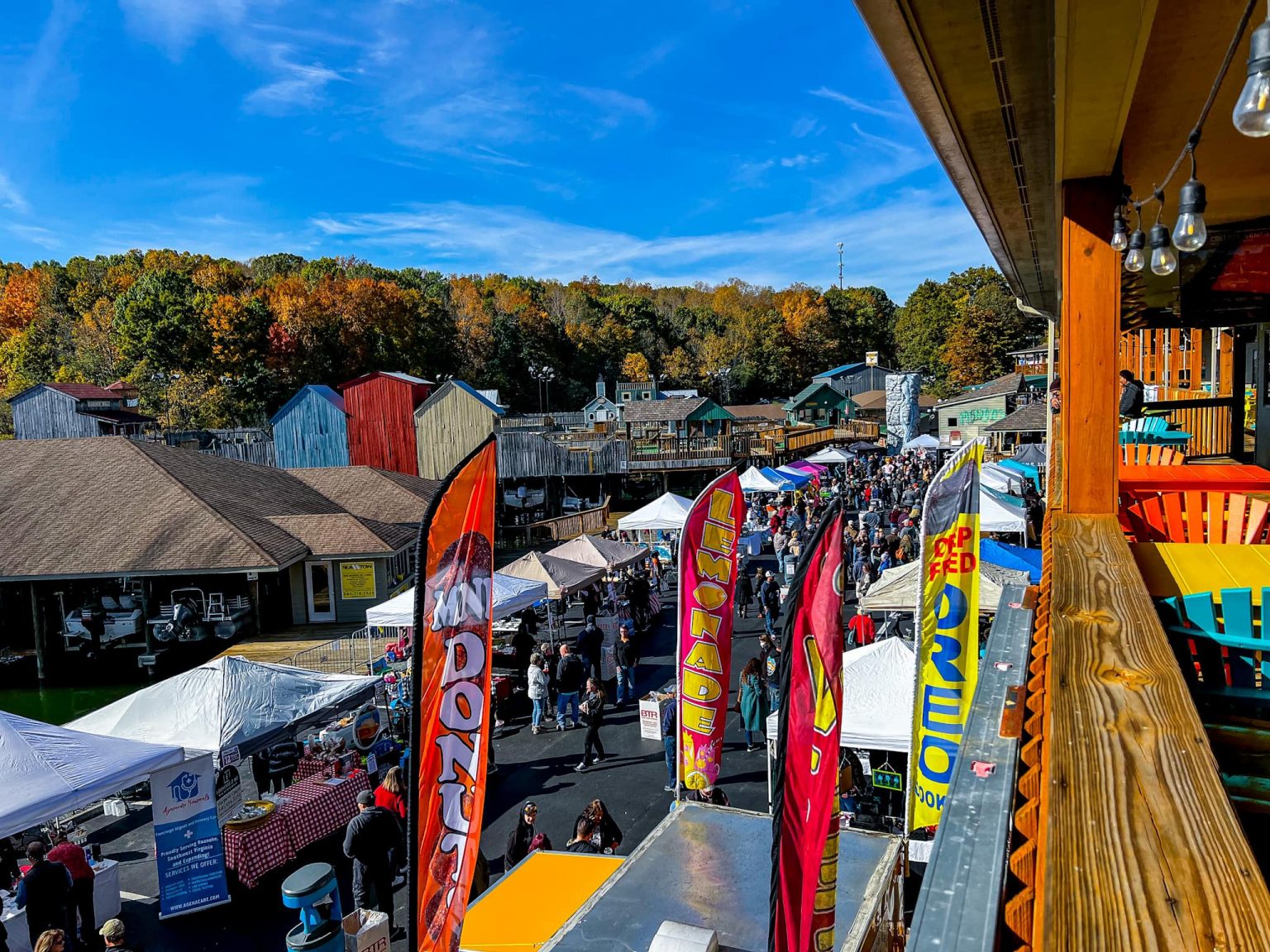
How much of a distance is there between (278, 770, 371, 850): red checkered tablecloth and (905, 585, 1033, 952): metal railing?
857 centimetres

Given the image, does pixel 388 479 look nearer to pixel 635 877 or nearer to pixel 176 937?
pixel 176 937

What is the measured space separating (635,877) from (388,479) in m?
24.4

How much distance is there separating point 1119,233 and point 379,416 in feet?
121

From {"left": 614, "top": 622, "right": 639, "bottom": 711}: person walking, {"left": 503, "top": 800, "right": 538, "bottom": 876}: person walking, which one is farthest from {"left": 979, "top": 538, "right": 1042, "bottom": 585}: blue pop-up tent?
{"left": 503, "top": 800, "right": 538, "bottom": 876}: person walking

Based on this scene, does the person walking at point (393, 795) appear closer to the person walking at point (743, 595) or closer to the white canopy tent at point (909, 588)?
the white canopy tent at point (909, 588)

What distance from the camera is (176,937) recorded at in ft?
25.8

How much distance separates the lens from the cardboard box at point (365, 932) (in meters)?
6.22

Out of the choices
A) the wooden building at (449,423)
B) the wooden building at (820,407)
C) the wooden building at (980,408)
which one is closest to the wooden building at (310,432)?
the wooden building at (449,423)

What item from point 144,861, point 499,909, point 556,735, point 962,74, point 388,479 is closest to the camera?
point 962,74

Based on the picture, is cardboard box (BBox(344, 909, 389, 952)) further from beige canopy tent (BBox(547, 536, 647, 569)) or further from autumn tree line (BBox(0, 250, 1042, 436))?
autumn tree line (BBox(0, 250, 1042, 436))

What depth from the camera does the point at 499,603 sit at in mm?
13555

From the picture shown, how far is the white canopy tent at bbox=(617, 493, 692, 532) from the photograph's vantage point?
20672mm

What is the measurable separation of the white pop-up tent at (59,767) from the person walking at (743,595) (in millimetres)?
12054

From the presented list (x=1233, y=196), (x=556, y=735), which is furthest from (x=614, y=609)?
(x=1233, y=196)
